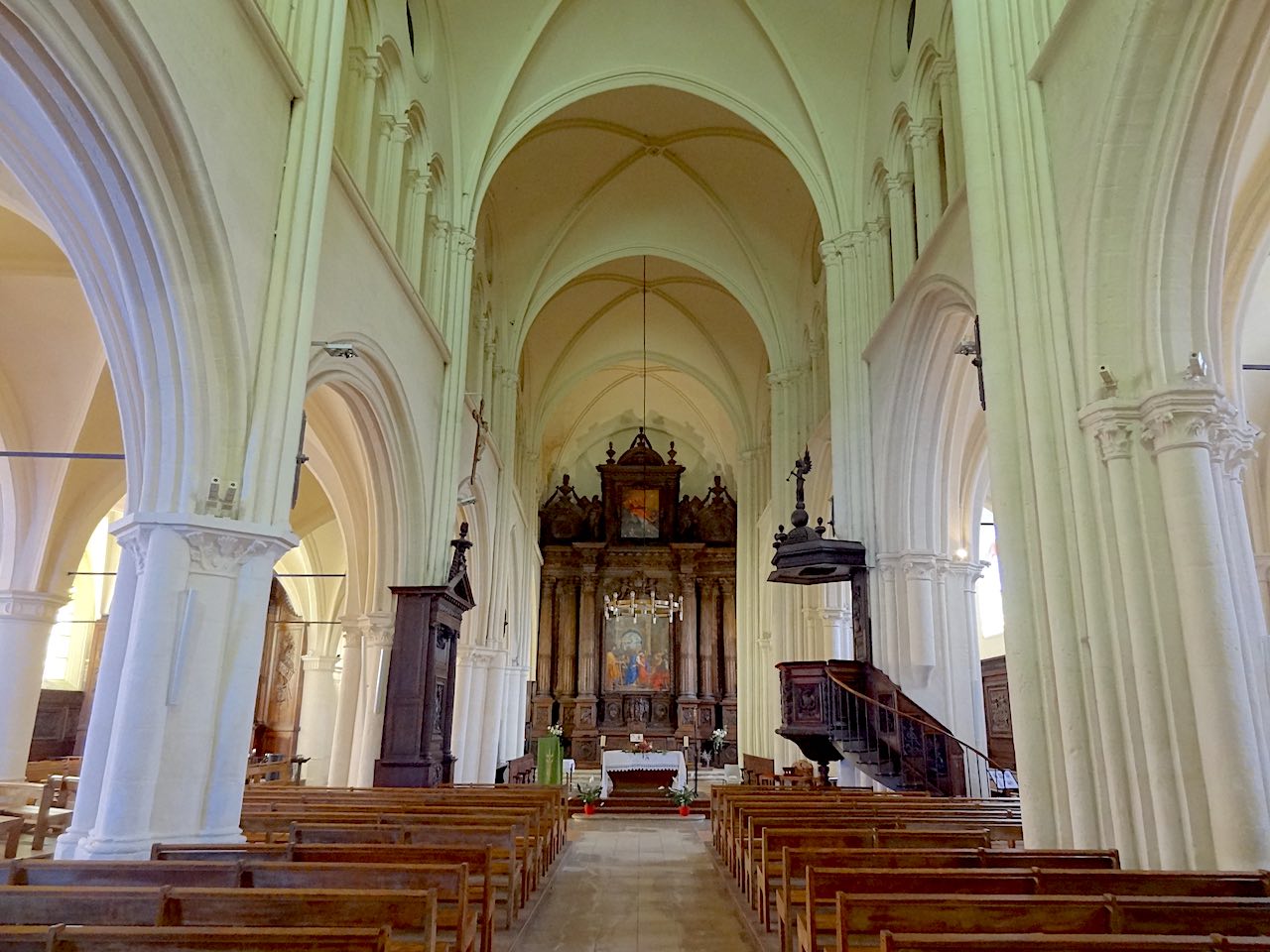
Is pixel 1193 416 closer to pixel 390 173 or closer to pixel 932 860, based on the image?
pixel 932 860

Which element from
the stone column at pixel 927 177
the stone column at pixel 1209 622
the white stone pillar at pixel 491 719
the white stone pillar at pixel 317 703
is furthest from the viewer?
the white stone pillar at pixel 317 703

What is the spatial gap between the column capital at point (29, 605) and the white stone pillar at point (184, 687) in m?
9.19

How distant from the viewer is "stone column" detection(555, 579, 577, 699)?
90.9 ft

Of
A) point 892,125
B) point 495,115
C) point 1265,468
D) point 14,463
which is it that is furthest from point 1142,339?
point 14,463

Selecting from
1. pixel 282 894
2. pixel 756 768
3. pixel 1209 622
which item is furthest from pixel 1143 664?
pixel 756 768

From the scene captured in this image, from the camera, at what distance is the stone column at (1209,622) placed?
214 inches

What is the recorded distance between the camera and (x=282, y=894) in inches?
128

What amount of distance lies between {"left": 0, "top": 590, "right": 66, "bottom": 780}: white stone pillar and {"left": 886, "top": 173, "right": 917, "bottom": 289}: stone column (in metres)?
13.6

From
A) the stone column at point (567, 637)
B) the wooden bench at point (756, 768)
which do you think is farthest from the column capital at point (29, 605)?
the stone column at point (567, 637)

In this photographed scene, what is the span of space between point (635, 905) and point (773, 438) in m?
14.2

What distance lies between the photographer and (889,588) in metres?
12.6

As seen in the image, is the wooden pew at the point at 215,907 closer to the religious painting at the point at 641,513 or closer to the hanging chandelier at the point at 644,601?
the hanging chandelier at the point at 644,601

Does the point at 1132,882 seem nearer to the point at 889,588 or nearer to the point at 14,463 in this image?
the point at 889,588

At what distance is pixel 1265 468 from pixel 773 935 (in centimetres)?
1180
